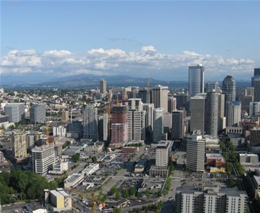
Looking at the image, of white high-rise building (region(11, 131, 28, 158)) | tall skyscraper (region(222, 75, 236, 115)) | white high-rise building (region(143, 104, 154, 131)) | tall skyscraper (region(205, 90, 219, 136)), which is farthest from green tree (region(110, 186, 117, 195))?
tall skyscraper (region(222, 75, 236, 115))

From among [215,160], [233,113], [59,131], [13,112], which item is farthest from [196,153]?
[13,112]

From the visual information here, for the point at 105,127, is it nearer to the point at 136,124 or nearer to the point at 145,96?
the point at 136,124

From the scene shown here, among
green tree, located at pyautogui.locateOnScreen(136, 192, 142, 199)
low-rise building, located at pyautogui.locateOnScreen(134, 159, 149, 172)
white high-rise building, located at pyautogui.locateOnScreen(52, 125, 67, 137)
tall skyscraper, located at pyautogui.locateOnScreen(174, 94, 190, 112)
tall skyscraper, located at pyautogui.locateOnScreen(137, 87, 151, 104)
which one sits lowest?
green tree, located at pyautogui.locateOnScreen(136, 192, 142, 199)

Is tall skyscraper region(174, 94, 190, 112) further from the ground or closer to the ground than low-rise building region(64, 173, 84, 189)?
further from the ground

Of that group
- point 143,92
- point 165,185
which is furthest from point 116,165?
point 143,92

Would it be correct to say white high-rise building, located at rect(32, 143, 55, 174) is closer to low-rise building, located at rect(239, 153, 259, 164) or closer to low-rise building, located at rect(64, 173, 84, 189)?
low-rise building, located at rect(64, 173, 84, 189)

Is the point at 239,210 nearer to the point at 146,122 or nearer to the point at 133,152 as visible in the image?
the point at 133,152
